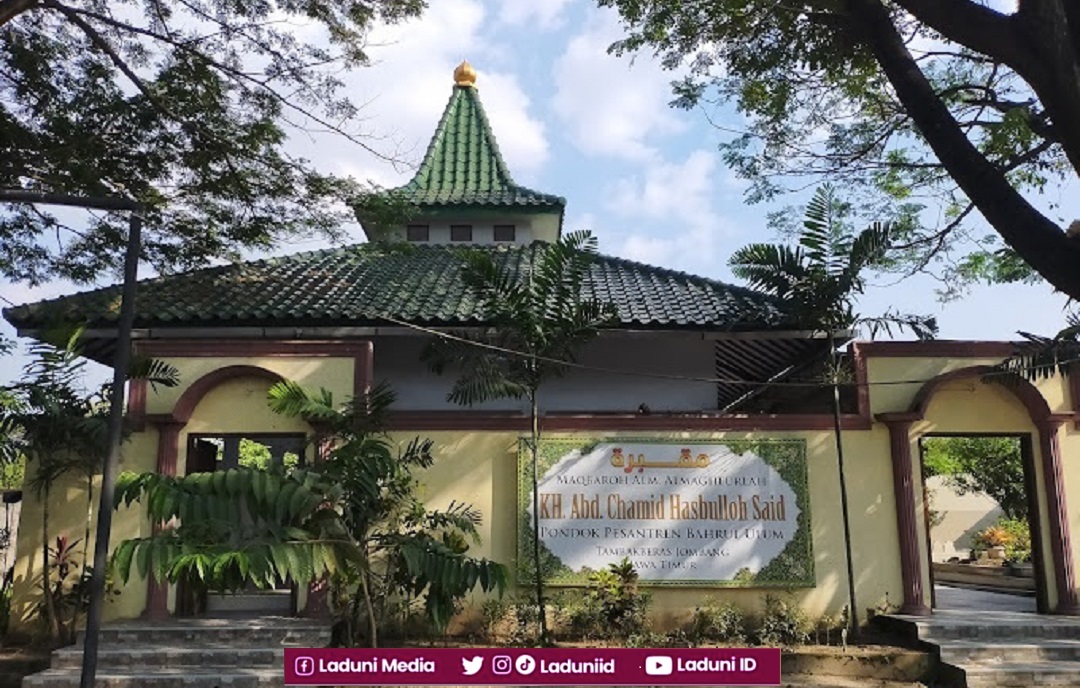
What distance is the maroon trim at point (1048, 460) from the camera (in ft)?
30.9

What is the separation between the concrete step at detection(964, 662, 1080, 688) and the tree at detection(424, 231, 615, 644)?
400 cm

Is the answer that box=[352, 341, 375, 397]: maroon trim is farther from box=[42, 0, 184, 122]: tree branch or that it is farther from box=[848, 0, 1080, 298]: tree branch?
box=[848, 0, 1080, 298]: tree branch

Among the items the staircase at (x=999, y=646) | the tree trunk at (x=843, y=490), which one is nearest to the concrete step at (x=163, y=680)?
the tree trunk at (x=843, y=490)

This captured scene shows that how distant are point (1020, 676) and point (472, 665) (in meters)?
4.95

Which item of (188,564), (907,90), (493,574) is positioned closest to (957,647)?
(493,574)

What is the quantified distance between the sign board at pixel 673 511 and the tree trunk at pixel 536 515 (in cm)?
7

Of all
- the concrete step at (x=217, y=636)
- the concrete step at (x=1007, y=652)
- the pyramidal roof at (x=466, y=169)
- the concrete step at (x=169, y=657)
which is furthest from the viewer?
the pyramidal roof at (x=466, y=169)

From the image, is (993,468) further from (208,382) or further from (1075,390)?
(208,382)

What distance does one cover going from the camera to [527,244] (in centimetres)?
1452

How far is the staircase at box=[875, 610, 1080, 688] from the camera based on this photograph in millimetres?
7820

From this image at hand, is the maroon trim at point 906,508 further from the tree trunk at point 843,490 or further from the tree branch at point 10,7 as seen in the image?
the tree branch at point 10,7

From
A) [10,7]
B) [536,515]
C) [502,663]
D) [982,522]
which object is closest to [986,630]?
[536,515]

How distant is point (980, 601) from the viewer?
1160 cm

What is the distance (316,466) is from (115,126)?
481 centimetres
